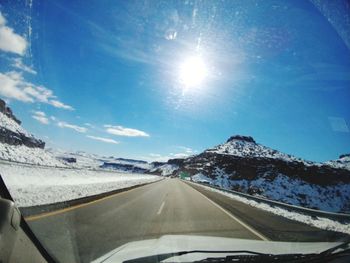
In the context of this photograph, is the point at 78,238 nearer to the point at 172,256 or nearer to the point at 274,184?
the point at 172,256

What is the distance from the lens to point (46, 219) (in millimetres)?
7691

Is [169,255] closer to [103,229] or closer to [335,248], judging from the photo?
[335,248]

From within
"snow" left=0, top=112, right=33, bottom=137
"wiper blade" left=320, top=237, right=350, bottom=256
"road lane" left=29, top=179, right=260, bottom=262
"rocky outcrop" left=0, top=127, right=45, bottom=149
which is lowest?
"road lane" left=29, top=179, right=260, bottom=262

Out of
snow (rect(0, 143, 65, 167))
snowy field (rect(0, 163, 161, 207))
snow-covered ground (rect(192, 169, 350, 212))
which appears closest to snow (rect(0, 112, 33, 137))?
snow (rect(0, 143, 65, 167))

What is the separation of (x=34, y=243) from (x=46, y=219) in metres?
5.22

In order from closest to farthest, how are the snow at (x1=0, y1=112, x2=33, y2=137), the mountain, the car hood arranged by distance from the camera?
1. the car hood
2. the snow at (x1=0, y1=112, x2=33, y2=137)
3. the mountain

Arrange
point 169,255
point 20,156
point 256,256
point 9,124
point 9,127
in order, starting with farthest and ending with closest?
1. point 9,124
2. point 9,127
3. point 20,156
4. point 256,256
5. point 169,255

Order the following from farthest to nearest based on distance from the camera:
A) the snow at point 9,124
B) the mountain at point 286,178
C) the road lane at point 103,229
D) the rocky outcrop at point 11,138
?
the mountain at point 286,178, the snow at point 9,124, the rocky outcrop at point 11,138, the road lane at point 103,229

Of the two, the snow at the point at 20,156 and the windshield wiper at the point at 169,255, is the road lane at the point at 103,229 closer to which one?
the windshield wiper at the point at 169,255

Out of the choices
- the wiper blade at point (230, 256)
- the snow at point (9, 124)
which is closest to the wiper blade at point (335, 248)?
the wiper blade at point (230, 256)

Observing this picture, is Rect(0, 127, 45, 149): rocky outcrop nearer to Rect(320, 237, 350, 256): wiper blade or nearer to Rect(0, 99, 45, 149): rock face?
Rect(0, 99, 45, 149): rock face

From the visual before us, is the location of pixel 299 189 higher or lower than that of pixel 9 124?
lower

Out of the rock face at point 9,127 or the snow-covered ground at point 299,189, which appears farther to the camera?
the snow-covered ground at point 299,189

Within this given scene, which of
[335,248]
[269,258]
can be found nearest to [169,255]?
[269,258]
